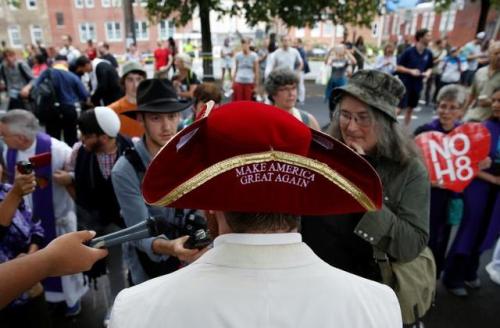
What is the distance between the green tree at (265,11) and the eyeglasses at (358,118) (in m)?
7.34

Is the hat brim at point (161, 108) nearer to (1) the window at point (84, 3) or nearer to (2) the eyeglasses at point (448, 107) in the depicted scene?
(2) the eyeglasses at point (448, 107)

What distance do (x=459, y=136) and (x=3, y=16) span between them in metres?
49.3

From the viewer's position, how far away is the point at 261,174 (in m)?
0.87

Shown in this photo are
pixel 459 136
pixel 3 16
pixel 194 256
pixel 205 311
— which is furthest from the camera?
pixel 3 16

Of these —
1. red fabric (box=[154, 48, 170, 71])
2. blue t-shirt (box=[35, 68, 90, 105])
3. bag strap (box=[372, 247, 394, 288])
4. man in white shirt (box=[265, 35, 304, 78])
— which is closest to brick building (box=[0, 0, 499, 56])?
red fabric (box=[154, 48, 170, 71])

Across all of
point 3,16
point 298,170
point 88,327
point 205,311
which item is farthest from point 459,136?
point 3,16

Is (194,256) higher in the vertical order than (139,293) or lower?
lower

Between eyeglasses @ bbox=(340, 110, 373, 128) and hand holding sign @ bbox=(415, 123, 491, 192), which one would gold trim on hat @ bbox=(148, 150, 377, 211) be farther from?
hand holding sign @ bbox=(415, 123, 491, 192)

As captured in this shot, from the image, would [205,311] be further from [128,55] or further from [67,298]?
[128,55]

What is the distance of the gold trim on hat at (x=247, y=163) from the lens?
84 cm

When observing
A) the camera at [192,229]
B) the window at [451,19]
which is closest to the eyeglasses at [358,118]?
the camera at [192,229]

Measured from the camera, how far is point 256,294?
2.74 feet

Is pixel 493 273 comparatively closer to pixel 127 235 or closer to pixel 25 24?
pixel 127 235

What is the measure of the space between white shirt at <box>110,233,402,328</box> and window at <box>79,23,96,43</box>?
4843 cm
